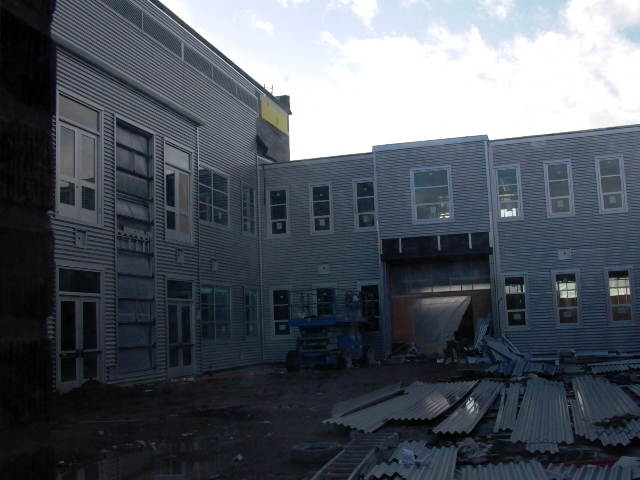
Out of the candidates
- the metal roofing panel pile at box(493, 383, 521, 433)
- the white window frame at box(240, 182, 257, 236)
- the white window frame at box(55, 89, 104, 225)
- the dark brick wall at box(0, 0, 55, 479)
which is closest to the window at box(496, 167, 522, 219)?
the white window frame at box(240, 182, 257, 236)

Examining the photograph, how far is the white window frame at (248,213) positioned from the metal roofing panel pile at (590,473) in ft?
64.9

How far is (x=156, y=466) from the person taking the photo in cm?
809

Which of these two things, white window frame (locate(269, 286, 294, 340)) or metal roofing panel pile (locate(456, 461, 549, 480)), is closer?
metal roofing panel pile (locate(456, 461, 549, 480))

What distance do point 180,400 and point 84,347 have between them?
2758 millimetres

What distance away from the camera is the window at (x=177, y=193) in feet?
66.6

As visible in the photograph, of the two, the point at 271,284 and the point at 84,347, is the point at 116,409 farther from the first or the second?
the point at 271,284

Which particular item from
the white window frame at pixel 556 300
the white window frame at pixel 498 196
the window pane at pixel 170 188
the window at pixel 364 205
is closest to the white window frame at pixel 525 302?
the white window frame at pixel 556 300

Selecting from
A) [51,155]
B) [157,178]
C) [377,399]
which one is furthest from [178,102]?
Result: [51,155]

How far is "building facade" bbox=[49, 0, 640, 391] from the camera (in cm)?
1731

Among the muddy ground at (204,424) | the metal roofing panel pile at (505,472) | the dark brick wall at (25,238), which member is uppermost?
the dark brick wall at (25,238)

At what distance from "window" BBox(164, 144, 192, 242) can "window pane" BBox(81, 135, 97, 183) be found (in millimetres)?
3363

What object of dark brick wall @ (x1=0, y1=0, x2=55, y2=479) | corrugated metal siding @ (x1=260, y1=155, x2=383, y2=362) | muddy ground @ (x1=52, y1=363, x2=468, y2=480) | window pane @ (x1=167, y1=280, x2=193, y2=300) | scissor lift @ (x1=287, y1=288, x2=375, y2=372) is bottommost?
muddy ground @ (x1=52, y1=363, x2=468, y2=480)

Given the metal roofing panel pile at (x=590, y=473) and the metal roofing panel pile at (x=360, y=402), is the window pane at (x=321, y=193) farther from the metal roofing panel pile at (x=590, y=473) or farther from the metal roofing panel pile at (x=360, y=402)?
the metal roofing panel pile at (x=590, y=473)

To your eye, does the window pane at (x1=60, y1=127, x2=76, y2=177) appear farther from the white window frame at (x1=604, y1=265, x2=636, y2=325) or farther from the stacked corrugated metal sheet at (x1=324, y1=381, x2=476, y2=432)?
the white window frame at (x1=604, y1=265, x2=636, y2=325)
